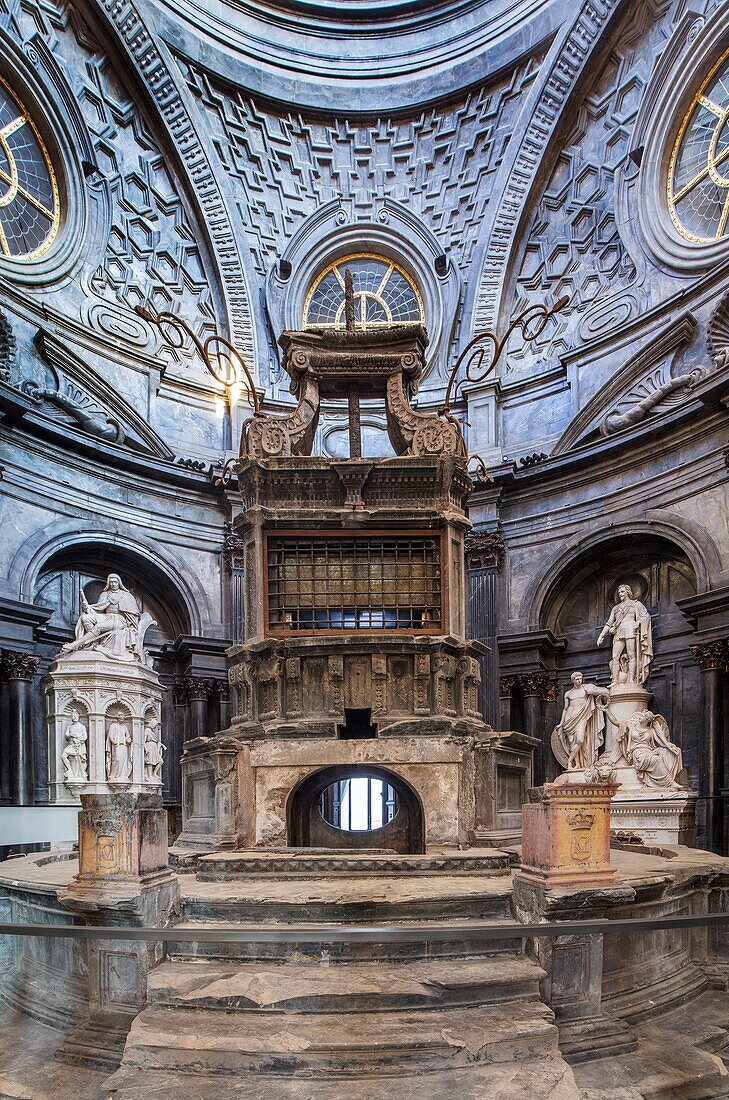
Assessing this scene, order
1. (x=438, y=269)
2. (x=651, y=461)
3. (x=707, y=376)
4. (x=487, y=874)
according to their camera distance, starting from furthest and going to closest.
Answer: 1. (x=438, y=269)
2. (x=651, y=461)
3. (x=707, y=376)
4. (x=487, y=874)

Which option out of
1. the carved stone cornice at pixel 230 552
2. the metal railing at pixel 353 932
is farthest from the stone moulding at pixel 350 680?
the carved stone cornice at pixel 230 552

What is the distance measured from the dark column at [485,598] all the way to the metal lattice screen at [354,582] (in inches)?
272

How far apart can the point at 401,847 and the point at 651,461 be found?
883cm

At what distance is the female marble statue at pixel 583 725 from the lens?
12.1 m

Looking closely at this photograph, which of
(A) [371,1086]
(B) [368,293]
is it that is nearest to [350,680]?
(A) [371,1086]

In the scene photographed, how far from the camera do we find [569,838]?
18.5ft

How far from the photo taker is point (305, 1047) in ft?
13.9

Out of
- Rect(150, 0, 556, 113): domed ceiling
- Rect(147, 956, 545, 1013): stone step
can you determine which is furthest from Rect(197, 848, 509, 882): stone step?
Rect(150, 0, 556, 113): domed ceiling

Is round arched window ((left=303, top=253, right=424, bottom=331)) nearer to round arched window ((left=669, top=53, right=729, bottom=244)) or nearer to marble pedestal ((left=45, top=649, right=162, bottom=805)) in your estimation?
round arched window ((left=669, top=53, right=729, bottom=244))

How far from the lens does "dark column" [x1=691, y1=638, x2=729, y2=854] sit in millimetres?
11898

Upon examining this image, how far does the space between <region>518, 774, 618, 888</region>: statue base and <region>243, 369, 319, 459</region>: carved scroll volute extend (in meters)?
5.15

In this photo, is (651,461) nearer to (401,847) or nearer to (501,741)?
(501,741)

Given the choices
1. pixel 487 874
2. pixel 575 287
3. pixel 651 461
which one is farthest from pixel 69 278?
pixel 487 874

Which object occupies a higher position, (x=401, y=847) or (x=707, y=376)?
(x=707, y=376)
